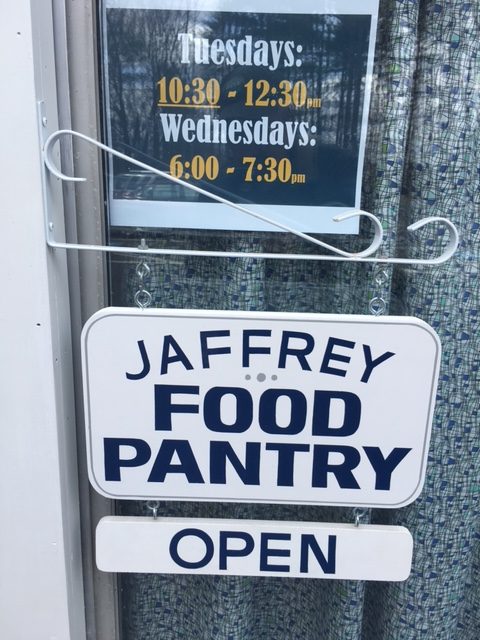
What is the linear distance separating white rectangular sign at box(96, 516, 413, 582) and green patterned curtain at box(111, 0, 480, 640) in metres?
0.10

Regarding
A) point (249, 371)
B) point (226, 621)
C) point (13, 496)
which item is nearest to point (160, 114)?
point (249, 371)

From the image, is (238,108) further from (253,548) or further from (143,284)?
(253,548)

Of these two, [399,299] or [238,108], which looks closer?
[238,108]

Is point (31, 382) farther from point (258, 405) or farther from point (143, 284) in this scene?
point (258, 405)

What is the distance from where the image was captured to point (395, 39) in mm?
950

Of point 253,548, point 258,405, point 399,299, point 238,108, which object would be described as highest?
point 238,108

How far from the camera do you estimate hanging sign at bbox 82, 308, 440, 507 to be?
928 mm

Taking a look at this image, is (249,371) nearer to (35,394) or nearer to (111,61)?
→ (35,394)

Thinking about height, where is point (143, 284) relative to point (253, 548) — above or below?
above

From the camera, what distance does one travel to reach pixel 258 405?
3.16 ft

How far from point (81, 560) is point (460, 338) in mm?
838

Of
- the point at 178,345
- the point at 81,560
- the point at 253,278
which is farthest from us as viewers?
the point at 81,560

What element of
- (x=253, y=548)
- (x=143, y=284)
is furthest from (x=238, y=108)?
(x=253, y=548)

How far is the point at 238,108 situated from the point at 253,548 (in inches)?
29.7
